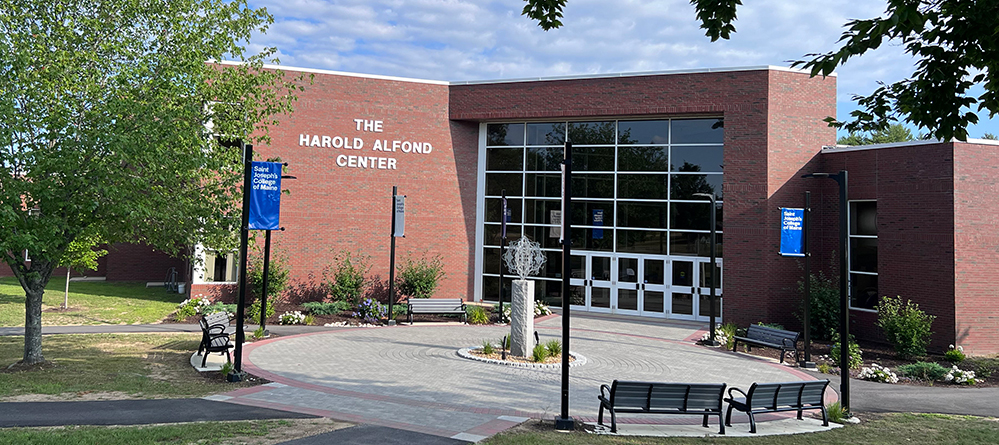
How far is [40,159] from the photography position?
11844 mm

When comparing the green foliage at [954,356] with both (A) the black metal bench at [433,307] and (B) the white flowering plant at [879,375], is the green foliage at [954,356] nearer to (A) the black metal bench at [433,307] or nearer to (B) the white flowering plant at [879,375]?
(B) the white flowering plant at [879,375]

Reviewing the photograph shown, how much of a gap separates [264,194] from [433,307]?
30.3ft

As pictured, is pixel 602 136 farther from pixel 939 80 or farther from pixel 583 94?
pixel 939 80

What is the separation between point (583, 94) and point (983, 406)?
605 inches

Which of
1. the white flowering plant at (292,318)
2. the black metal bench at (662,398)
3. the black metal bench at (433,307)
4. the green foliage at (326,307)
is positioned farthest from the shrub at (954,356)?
the white flowering plant at (292,318)

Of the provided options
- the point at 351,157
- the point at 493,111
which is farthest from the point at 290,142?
the point at 493,111

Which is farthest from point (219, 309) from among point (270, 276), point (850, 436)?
→ point (850, 436)

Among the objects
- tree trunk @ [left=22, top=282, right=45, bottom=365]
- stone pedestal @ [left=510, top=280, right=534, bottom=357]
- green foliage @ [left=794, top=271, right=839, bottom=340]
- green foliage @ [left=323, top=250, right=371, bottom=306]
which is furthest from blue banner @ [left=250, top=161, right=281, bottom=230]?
green foliage @ [left=794, top=271, right=839, bottom=340]

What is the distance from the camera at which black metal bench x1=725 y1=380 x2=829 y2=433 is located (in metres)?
9.70

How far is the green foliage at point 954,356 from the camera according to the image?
17094 millimetres

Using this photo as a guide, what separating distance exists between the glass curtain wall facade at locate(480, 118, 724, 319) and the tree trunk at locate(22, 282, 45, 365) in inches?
532

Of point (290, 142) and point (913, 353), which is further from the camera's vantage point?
point (290, 142)

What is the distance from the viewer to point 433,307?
21297mm

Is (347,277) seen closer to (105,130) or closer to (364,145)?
(364,145)
